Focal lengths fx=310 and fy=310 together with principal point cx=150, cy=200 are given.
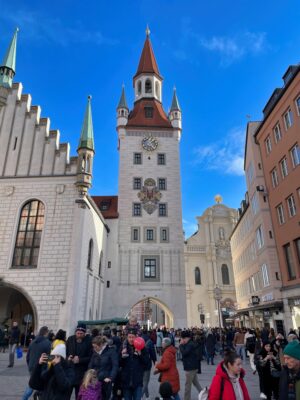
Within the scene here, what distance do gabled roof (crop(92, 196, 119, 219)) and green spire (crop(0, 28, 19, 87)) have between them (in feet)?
51.2

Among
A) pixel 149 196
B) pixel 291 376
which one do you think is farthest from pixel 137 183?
pixel 291 376

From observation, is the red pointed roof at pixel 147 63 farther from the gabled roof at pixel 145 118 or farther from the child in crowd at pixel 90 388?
the child in crowd at pixel 90 388

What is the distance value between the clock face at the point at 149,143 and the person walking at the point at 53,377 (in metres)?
34.0

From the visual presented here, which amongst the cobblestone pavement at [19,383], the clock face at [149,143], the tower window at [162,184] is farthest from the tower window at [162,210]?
the cobblestone pavement at [19,383]

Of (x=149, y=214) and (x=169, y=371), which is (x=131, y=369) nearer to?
(x=169, y=371)

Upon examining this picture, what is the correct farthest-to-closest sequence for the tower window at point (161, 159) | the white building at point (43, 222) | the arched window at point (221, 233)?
1. the arched window at point (221, 233)
2. the tower window at point (161, 159)
3. the white building at point (43, 222)

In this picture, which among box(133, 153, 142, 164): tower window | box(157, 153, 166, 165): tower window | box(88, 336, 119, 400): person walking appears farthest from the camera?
box(157, 153, 166, 165): tower window

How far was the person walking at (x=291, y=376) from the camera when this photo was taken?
3576mm

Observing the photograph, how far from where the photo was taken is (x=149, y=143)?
37344 mm

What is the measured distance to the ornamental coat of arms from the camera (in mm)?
34312

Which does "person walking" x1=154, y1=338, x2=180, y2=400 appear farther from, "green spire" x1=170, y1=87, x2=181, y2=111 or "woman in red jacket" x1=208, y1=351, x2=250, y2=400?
"green spire" x1=170, y1=87, x2=181, y2=111

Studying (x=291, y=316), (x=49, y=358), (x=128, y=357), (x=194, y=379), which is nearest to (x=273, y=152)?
(x=291, y=316)

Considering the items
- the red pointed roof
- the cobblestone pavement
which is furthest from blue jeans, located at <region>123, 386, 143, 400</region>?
the red pointed roof

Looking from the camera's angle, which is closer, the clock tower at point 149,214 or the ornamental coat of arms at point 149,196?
the clock tower at point 149,214
